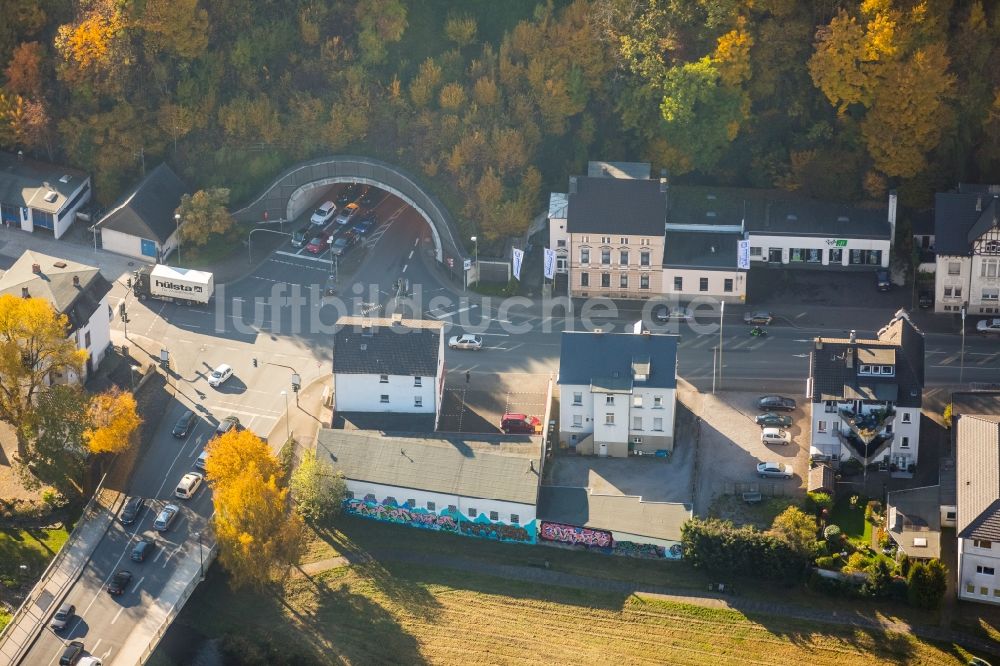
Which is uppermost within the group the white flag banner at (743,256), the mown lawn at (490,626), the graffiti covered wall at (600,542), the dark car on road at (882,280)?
the white flag banner at (743,256)

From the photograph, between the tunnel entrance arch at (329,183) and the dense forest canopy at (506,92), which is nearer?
the dense forest canopy at (506,92)

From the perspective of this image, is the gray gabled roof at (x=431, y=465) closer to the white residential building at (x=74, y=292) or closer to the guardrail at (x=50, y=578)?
the guardrail at (x=50, y=578)

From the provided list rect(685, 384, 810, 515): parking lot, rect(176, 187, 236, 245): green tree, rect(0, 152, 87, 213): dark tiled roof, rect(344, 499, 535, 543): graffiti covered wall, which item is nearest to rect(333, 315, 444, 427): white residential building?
rect(344, 499, 535, 543): graffiti covered wall

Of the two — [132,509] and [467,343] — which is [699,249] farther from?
[132,509]

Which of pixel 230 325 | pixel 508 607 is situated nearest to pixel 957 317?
pixel 508 607

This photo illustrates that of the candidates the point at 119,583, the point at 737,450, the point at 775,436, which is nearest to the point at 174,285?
the point at 119,583

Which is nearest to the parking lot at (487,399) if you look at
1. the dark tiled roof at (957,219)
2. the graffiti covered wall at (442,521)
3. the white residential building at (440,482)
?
the white residential building at (440,482)

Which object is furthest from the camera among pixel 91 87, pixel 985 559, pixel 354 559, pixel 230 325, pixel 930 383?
pixel 91 87

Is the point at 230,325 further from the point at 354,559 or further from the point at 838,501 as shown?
the point at 838,501
